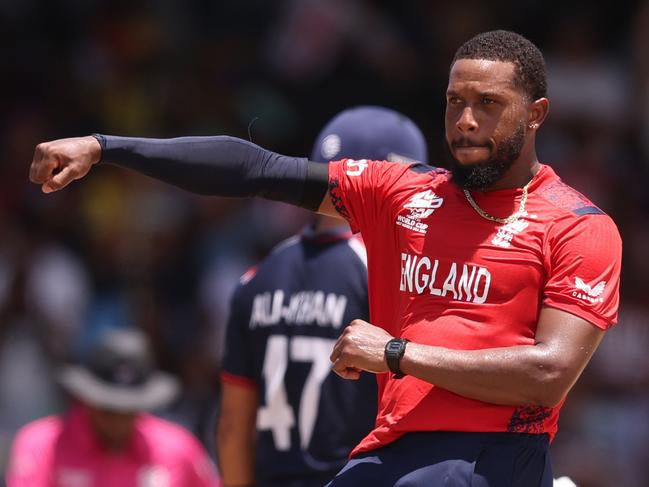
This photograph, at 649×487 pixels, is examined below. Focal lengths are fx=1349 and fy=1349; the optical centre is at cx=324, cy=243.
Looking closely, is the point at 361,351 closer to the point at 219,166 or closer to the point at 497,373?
the point at 497,373

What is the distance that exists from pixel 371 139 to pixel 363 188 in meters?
1.16

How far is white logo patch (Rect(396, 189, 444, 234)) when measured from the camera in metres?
4.01

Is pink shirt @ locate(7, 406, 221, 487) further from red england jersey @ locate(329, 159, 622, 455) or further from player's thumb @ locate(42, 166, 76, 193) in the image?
player's thumb @ locate(42, 166, 76, 193)

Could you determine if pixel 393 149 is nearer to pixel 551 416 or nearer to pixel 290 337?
pixel 290 337

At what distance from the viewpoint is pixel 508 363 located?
145 inches

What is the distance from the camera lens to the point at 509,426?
150 inches

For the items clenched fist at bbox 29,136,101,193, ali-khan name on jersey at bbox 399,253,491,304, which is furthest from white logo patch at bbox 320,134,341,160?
clenched fist at bbox 29,136,101,193

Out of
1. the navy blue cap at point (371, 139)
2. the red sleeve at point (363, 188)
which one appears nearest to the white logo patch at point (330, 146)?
the navy blue cap at point (371, 139)

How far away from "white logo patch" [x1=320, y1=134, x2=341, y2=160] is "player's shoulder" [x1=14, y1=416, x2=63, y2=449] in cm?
263

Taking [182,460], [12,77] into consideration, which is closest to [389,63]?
[12,77]

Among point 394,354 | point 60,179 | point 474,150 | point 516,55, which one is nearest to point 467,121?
point 474,150

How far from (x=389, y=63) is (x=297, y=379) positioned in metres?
5.83

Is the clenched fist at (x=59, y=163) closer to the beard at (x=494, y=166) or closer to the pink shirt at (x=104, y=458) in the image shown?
the beard at (x=494, y=166)

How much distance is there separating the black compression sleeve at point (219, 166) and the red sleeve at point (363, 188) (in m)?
0.05
